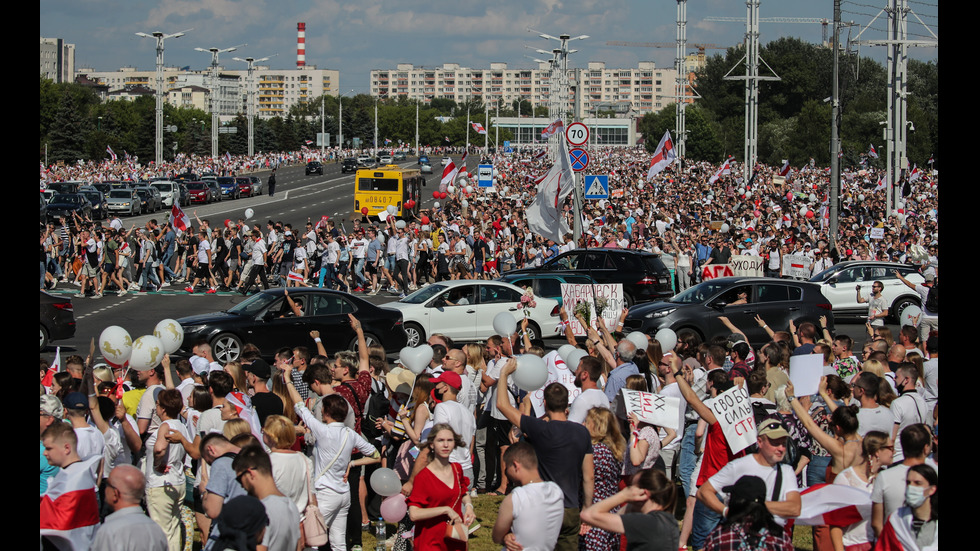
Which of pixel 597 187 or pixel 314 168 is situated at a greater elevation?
pixel 314 168

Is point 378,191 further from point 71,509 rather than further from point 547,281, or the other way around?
point 71,509

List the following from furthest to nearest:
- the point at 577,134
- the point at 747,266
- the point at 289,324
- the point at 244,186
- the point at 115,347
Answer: the point at 244,186 → the point at 577,134 → the point at 747,266 → the point at 289,324 → the point at 115,347

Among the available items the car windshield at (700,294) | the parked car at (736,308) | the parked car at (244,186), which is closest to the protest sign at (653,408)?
the parked car at (736,308)

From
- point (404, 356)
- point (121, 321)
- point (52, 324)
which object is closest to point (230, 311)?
point (52, 324)

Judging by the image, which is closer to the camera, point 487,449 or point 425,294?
point 487,449

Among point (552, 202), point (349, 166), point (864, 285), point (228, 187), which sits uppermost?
point (349, 166)

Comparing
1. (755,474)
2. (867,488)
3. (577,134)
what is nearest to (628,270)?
(577,134)

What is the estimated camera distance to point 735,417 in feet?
24.4

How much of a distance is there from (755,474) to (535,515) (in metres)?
1.40

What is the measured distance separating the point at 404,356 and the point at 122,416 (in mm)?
2594

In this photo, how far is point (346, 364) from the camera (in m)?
8.95

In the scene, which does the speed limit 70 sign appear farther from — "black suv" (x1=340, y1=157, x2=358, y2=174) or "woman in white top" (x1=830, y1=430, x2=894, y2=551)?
"black suv" (x1=340, y1=157, x2=358, y2=174)

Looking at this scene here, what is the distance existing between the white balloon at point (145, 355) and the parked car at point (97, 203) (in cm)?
4077

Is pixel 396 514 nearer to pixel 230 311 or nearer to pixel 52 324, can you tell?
pixel 230 311
